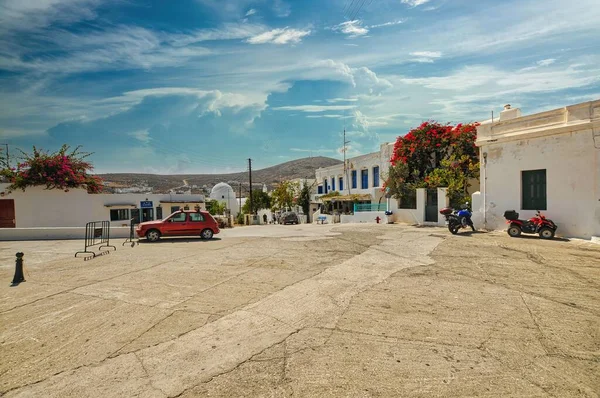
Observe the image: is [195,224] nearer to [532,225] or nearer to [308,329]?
[308,329]

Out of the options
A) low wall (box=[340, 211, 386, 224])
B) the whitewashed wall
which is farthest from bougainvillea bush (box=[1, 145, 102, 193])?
low wall (box=[340, 211, 386, 224])

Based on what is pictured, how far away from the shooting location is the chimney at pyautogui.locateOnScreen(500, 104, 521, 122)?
19812 mm

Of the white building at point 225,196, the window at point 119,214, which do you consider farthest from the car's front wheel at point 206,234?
the white building at point 225,196

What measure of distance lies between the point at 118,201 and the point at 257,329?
1175 inches

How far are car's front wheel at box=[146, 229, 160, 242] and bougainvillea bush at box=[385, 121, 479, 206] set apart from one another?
1513 cm

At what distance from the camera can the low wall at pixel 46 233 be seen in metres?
18.2

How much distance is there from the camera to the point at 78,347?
4773mm

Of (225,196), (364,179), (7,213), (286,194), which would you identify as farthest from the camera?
(225,196)

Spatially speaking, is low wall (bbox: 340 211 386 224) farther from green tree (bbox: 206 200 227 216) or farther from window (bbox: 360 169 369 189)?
green tree (bbox: 206 200 227 216)

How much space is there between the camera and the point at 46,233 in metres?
18.4

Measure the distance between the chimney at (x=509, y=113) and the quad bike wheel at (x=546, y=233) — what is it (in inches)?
341

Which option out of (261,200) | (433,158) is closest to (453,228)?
(433,158)

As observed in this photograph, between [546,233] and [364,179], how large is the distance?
2888cm

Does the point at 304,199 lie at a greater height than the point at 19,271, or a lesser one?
greater
